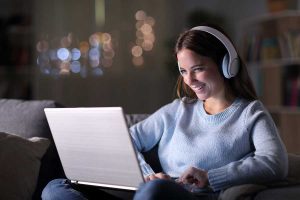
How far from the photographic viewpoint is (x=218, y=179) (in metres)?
1.62

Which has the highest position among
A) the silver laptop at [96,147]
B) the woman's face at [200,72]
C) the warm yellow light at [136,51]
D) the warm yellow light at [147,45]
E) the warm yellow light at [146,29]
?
the woman's face at [200,72]

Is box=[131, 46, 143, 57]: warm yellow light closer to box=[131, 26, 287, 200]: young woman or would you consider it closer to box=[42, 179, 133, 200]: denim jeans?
box=[131, 26, 287, 200]: young woman

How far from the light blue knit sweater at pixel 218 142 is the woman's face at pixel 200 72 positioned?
0.29 ft

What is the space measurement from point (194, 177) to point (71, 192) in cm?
37

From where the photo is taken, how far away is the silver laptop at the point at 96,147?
4.84 ft

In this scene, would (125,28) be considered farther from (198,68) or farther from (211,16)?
(198,68)

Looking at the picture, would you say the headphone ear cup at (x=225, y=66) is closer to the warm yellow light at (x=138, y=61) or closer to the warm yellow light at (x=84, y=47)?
the warm yellow light at (x=84, y=47)

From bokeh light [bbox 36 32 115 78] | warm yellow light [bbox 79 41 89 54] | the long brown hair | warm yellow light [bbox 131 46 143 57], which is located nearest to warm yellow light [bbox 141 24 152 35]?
warm yellow light [bbox 131 46 143 57]

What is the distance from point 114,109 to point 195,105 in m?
0.58

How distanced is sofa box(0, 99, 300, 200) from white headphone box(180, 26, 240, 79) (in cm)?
37

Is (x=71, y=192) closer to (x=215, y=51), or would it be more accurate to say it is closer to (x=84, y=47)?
(x=215, y=51)

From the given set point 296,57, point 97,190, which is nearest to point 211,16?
point 296,57

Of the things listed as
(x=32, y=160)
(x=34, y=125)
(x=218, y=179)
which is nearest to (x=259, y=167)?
(x=218, y=179)

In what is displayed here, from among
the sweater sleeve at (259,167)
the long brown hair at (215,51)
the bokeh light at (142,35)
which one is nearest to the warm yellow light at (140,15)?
the bokeh light at (142,35)
